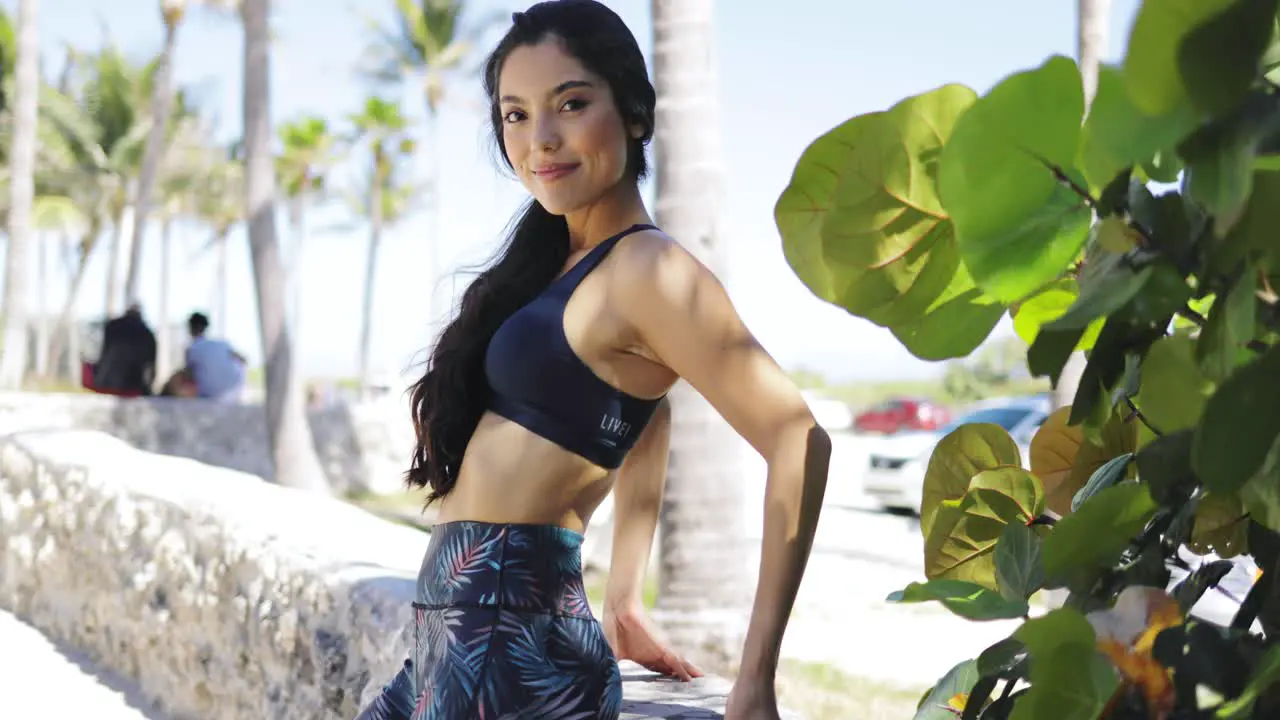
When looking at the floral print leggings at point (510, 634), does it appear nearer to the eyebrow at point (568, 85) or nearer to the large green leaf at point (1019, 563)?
the eyebrow at point (568, 85)

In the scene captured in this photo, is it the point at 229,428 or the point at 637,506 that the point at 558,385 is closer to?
the point at 637,506

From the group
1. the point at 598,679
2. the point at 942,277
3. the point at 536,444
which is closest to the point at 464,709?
the point at 598,679

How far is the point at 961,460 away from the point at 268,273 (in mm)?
13871

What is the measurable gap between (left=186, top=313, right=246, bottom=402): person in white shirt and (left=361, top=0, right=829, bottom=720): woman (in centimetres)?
1479

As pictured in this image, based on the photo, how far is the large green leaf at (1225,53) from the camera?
0.38m

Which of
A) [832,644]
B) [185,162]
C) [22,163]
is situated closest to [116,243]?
[185,162]

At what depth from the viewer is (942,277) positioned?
0.60m

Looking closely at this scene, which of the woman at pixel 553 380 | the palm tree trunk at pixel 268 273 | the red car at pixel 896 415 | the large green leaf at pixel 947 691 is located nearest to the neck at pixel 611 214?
the woman at pixel 553 380

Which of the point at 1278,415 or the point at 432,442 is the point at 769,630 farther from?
the point at 1278,415

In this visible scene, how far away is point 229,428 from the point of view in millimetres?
15828

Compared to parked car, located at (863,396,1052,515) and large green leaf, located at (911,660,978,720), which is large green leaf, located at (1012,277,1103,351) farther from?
parked car, located at (863,396,1052,515)

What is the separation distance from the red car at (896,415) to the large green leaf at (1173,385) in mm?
35045

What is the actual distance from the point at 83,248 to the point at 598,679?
4258 cm

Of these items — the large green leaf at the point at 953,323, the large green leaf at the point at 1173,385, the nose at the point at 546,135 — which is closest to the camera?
the large green leaf at the point at 1173,385
